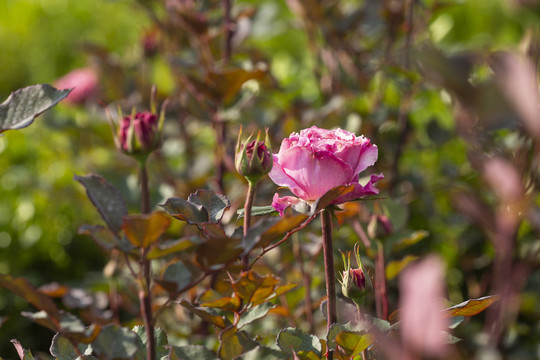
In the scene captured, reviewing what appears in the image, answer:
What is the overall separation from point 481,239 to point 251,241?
1081 millimetres

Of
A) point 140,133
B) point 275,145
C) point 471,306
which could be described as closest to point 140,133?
point 140,133

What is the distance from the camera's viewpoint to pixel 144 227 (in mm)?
485

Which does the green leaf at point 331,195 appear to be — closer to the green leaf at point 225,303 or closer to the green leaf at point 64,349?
the green leaf at point 225,303

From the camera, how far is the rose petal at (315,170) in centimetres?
57

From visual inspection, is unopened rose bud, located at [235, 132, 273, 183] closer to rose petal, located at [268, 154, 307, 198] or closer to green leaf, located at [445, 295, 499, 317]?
rose petal, located at [268, 154, 307, 198]

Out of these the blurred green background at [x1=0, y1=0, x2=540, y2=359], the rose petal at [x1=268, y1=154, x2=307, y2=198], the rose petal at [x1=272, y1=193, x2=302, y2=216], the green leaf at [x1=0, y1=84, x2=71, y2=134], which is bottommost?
the blurred green background at [x1=0, y1=0, x2=540, y2=359]

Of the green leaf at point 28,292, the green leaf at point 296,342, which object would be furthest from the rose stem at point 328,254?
the green leaf at point 28,292

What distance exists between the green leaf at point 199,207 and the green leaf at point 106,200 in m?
0.04

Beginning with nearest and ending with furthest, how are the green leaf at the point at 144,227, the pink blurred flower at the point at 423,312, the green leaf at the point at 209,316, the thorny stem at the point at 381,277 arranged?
1. the pink blurred flower at the point at 423,312
2. the green leaf at the point at 144,227
3. the green leaf at the point at 209,316
4. the thorny stem at the point at 381,277

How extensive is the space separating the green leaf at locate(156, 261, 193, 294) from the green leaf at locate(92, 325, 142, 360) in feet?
0.16

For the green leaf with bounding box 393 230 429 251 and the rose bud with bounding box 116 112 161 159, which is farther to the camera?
the green leaf with bounding box 393 230 429 251

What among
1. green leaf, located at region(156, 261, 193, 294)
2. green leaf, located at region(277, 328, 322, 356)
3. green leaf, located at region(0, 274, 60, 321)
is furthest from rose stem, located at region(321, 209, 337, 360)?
green leaf, located at region(0, 274, 60, 321)

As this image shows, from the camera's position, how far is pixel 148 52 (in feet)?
4.84

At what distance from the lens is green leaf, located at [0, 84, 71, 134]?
59cm
